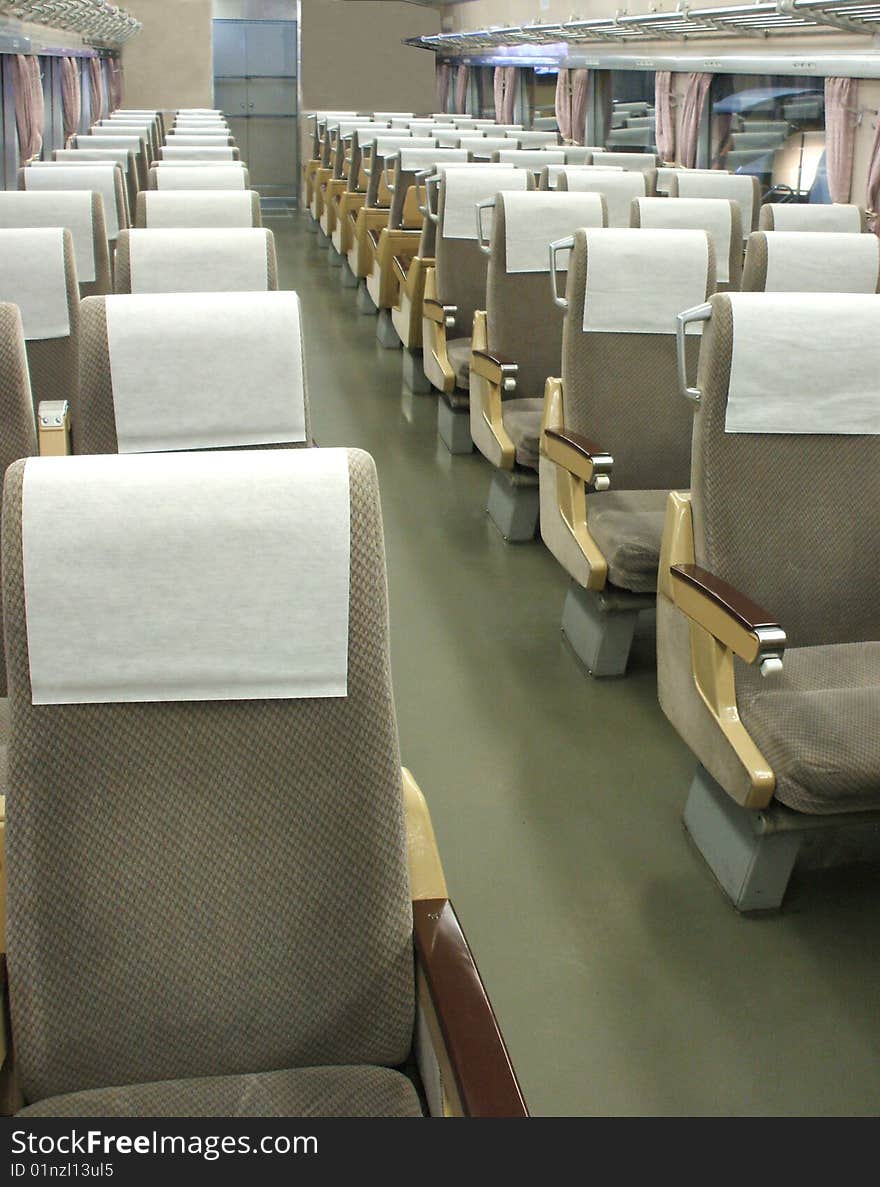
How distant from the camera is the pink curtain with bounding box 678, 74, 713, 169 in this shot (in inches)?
378

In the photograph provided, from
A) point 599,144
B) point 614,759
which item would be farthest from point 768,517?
point 599,144

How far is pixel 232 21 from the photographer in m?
15.4

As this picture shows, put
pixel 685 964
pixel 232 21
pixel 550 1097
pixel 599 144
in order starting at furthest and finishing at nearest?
pixel 232 21 < pixel 599 144 < pixel 685 964 < pixel 550 1097

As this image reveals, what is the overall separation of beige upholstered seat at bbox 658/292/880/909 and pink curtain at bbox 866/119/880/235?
4641 mm

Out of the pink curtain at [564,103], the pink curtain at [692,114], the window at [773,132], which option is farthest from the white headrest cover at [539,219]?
the pink curtain at [564,103]

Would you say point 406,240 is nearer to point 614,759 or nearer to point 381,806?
point 614,759

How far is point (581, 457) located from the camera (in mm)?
3410

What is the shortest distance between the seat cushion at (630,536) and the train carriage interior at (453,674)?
0.04 ft

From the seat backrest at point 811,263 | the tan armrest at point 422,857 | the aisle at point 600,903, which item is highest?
the seat backrest at point 811,263

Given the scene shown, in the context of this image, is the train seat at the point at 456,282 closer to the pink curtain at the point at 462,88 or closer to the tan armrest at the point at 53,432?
the tan armrest at the point at 53,432

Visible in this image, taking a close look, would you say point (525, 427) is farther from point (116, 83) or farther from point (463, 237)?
point (116, 83)

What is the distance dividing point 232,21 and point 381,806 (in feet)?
52.2

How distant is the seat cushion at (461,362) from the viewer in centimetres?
534
